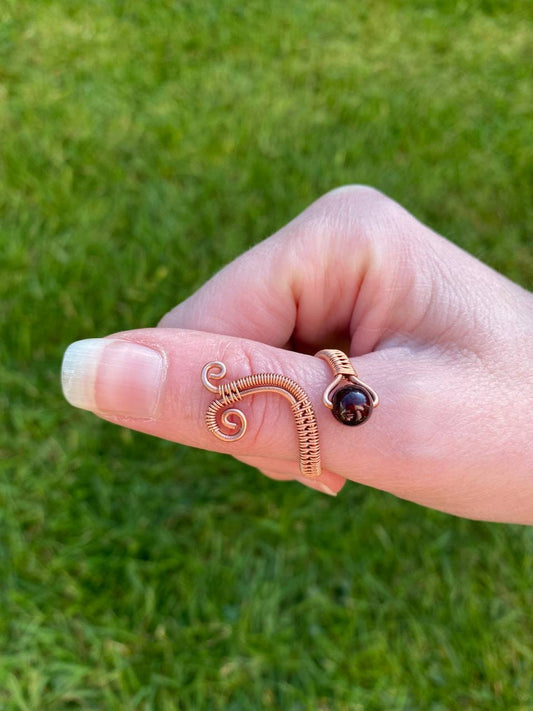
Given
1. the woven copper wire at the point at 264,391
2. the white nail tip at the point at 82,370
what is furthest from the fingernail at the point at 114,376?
the woven copper wire at the point at 264,391

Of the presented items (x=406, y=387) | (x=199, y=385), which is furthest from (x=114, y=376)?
(x=406, y=387)

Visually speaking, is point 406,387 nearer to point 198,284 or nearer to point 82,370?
point 82,370

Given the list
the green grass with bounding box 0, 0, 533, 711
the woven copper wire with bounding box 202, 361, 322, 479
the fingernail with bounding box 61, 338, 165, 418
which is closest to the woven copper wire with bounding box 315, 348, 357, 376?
the woven copper wire with bounding box 202, 361, 322, 479

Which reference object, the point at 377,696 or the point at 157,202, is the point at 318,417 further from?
the point at 157,202

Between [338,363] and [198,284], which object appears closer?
[338,363]

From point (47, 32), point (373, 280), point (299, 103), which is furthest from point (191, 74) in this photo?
point (373, 280)

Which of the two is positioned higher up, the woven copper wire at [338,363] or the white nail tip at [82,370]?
the woven copper wire at [338,363]

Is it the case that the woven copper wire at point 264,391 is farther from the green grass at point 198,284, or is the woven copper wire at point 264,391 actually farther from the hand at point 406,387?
the green grass at point 198,284
